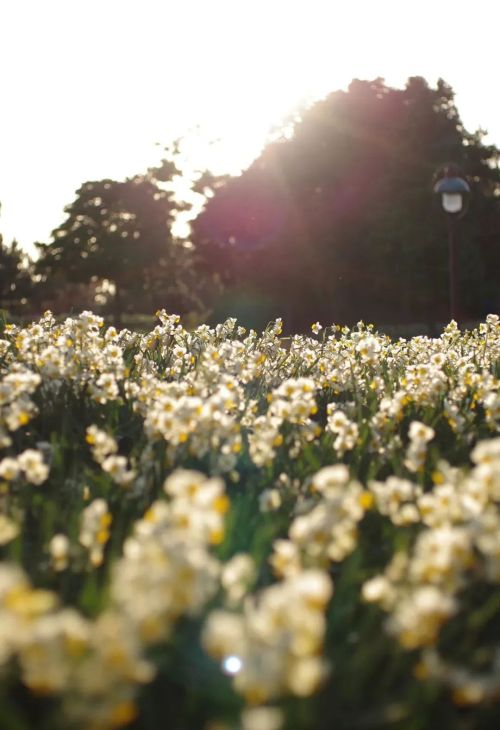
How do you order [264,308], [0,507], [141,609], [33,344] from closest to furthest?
1. [141,609]
2. [0,507]
3. [33,344]
4. [264,308]

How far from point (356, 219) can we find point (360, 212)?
0.34m

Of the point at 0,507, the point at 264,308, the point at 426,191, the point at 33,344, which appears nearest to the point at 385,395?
the point at 33,344

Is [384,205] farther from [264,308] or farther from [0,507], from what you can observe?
[0,507]

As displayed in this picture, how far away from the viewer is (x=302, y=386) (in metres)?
4.35

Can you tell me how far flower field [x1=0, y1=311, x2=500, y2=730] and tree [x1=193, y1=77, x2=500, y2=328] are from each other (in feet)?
92.4

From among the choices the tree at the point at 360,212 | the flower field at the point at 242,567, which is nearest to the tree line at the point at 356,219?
the tree at the point at 360,212

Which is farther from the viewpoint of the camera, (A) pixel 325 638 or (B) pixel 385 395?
(B) pixel 385 395

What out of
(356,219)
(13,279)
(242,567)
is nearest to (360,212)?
(356,219)

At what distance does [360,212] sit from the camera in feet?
113

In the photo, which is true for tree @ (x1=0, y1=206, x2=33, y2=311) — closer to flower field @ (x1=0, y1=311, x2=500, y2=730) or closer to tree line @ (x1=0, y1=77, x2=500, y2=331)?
tree line @ (x1=0, y1=77, x2=500, y2=331)

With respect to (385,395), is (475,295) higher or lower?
higher

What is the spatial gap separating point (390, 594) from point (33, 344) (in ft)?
14.5

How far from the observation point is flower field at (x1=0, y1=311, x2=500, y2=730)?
6.04ft

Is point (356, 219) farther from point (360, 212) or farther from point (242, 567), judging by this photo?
point (242, 567)
